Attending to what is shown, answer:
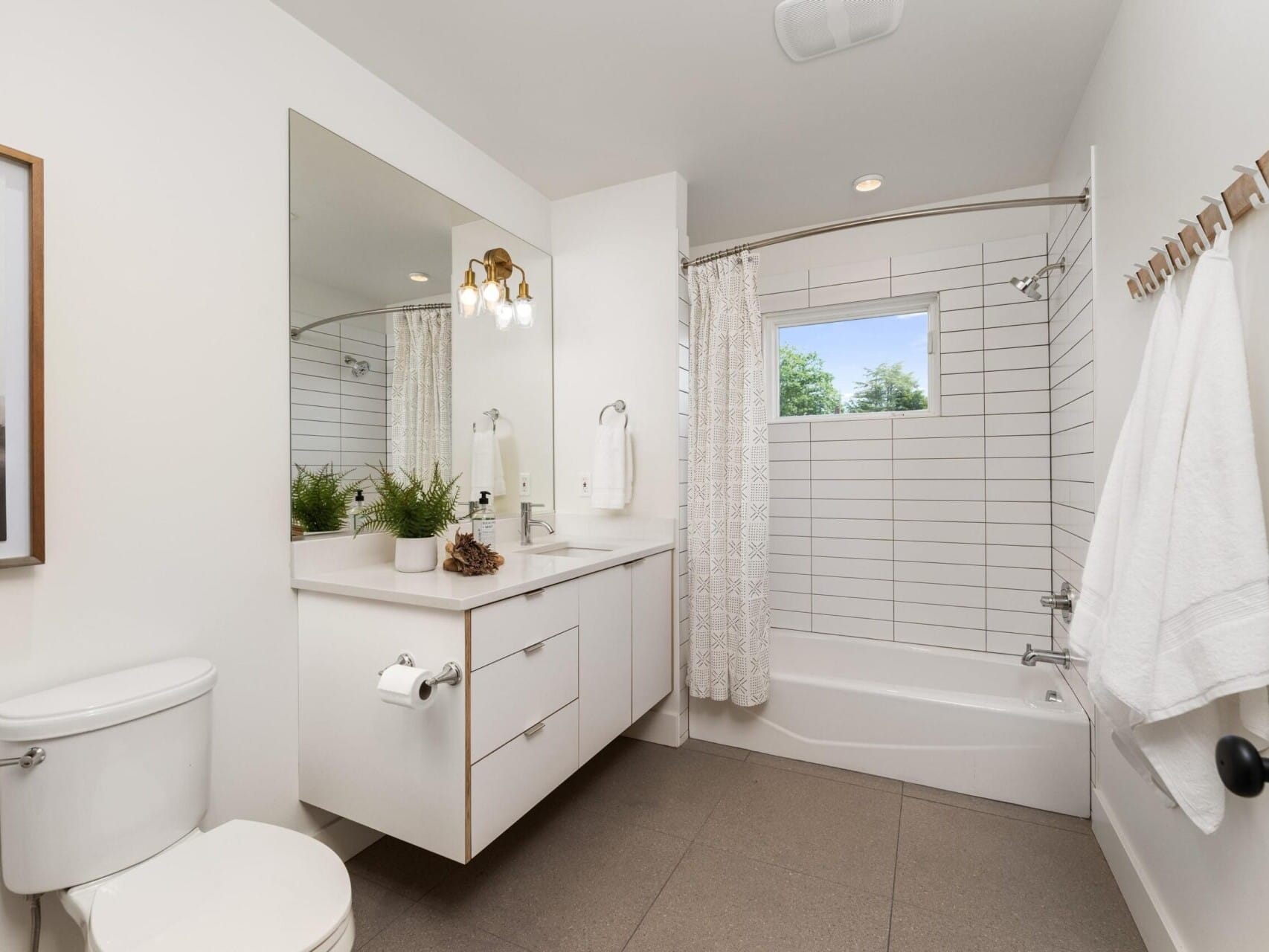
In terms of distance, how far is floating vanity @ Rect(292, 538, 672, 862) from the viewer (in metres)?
1.41

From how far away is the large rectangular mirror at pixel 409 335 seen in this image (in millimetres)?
1745

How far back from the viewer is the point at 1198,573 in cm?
100

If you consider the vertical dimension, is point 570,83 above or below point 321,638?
above

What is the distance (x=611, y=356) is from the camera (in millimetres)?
2662

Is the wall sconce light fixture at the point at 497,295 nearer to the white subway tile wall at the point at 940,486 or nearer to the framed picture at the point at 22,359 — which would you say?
the white subway tile wall at the point at 940,486

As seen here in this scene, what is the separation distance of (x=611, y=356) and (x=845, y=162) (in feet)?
4.11

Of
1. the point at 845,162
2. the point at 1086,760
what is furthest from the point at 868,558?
the point at 845,162

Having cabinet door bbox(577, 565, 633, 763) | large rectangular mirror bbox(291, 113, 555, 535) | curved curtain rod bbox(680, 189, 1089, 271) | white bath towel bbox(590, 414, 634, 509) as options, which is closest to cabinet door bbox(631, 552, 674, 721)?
cabinet door bbox(577, 565, 633, 763)

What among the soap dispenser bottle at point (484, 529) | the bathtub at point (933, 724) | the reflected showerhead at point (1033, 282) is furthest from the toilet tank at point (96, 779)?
the reflected showerhead at point (1033, 282)

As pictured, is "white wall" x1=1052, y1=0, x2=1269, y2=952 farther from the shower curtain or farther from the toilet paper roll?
the toilet paper roll

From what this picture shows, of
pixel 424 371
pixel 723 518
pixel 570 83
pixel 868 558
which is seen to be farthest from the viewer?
pixel 868 558

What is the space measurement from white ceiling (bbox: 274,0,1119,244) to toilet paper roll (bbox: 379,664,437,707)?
70.0 inches

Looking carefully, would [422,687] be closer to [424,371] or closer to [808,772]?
[424,371]

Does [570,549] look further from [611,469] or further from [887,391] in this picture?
[887,391]
